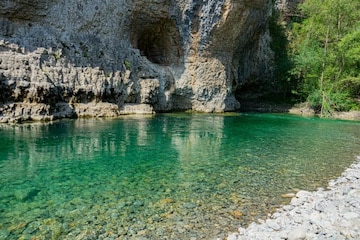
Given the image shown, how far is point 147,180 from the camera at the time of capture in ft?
22.7

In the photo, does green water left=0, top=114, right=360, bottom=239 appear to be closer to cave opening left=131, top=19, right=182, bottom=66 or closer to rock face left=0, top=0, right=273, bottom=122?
rock face left=0, top=0, right=273, bottom=122

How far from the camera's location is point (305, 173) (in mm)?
7816

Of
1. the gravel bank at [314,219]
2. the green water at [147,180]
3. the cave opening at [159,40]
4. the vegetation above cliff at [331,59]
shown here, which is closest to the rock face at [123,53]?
the cave opening at [159,40]

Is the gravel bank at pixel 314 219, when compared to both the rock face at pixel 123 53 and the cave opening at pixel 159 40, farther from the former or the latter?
the cave opening at pixel 159 40

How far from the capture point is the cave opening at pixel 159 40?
975 inches

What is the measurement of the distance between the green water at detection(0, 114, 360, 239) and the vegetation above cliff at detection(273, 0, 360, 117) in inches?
584

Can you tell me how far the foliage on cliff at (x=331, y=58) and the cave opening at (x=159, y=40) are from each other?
39.7 ft

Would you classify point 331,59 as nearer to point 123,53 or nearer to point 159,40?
point 159,40

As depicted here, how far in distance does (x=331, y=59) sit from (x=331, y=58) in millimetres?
156

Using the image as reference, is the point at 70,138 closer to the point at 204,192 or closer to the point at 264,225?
the point at 204,192

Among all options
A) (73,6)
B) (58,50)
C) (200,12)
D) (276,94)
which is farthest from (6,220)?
(276,94)

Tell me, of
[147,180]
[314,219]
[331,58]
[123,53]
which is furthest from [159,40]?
[314,219]

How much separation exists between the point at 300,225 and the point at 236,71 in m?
25.5

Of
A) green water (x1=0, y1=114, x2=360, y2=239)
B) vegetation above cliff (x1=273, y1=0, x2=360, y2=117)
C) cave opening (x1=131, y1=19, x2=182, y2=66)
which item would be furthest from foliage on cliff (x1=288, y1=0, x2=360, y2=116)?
green water (x1=0, y1=114, x2=360, y2=239)
